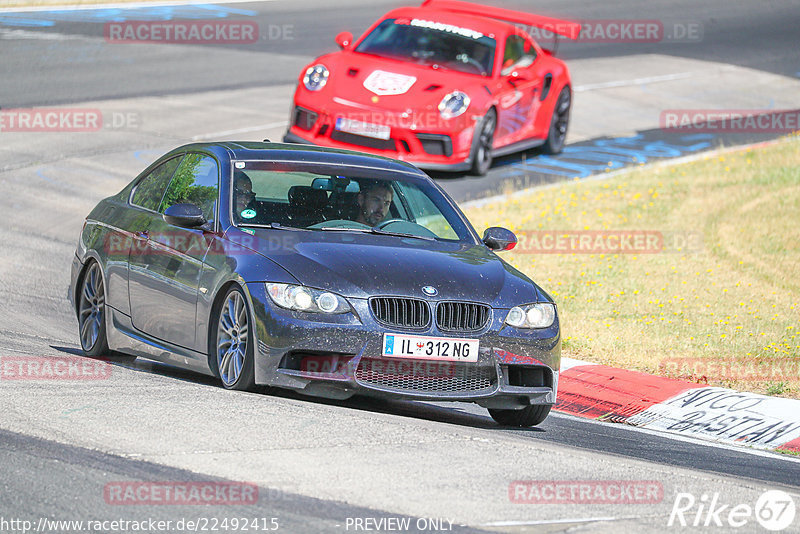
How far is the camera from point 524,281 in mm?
8273

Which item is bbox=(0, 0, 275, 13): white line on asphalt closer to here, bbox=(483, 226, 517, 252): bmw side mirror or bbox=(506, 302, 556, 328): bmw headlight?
bbox=(483, 226, 517, 252): bmw side mirror

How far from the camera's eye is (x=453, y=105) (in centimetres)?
1628

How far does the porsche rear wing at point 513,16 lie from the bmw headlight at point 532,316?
1020 cm

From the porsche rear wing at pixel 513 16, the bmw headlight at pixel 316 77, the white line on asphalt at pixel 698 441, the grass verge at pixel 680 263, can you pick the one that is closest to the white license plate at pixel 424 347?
the white line on asphalt at pixel 698 441

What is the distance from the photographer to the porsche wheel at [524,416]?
324 inches

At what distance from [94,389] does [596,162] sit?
1315cm

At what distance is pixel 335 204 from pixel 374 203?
0.94ft

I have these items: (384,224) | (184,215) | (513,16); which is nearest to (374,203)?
(384,224)

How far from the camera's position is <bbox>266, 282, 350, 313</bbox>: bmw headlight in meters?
7.48

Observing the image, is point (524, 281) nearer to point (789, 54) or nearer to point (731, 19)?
point (789, 54)

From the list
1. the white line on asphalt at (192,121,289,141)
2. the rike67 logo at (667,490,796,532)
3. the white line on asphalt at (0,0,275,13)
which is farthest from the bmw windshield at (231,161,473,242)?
the white line on asphalt at (0,0,275,13)

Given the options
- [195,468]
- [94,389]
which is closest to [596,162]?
[94,389]

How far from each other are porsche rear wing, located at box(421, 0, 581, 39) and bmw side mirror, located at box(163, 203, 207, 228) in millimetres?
10308

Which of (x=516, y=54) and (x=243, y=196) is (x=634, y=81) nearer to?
(x=516, y=54)
